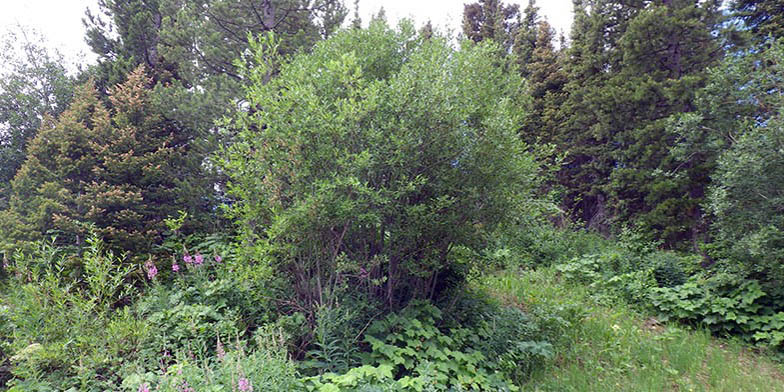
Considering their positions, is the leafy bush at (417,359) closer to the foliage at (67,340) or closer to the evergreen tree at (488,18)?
the foliage at (67,340)

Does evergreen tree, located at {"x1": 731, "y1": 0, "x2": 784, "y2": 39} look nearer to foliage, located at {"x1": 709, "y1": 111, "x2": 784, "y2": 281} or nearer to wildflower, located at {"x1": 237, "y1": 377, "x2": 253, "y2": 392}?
foliage, located at {"x1": 709, "y1": 111, "x2": 784, "y2": 281}

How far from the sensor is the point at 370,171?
3.20 meters

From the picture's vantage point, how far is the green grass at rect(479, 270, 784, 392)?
138 inches

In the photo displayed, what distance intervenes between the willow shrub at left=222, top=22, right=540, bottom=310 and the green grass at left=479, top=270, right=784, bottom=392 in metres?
1.52

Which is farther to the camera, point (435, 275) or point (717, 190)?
point (717, 190)

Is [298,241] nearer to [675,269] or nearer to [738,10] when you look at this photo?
[675,269]

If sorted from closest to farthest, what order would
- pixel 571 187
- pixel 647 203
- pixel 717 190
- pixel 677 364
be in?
pixel 677 364
pixel 717 190
pixel 647 203
pixel 571 187

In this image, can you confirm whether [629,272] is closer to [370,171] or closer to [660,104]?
[660,104]

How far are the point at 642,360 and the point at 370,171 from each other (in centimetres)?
348

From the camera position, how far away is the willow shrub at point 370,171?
314 centimetres

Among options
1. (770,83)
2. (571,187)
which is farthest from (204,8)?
(571,187)

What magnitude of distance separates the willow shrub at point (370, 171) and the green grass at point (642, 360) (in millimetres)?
1518

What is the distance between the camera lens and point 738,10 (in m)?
7.97

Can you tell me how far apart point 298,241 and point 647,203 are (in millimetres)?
7600
